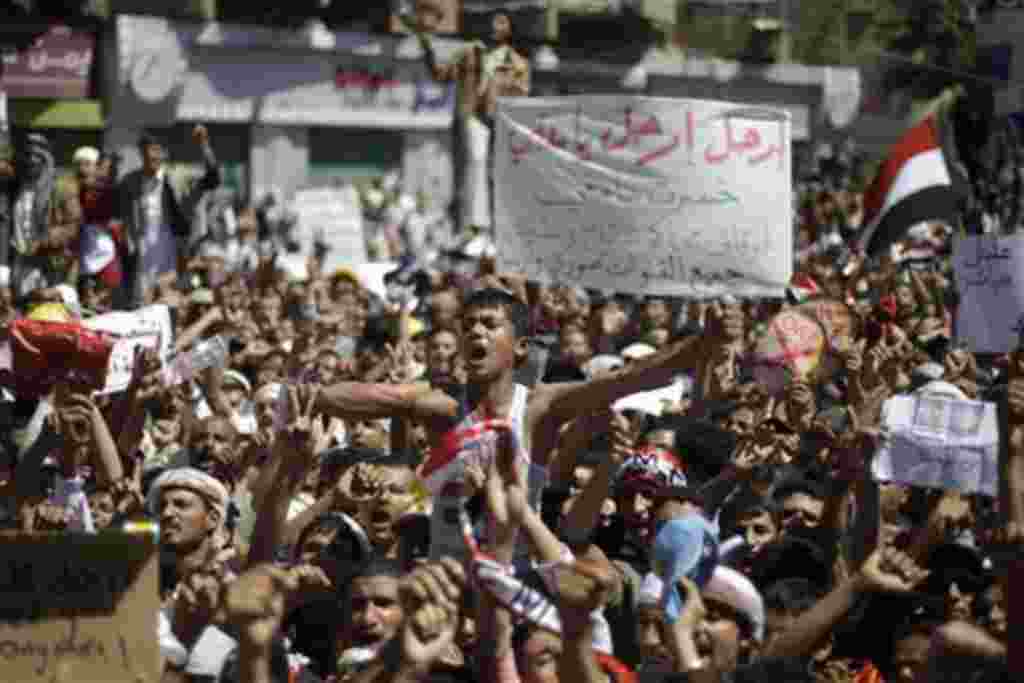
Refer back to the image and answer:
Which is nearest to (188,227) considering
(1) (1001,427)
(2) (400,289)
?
(2) (400,289)

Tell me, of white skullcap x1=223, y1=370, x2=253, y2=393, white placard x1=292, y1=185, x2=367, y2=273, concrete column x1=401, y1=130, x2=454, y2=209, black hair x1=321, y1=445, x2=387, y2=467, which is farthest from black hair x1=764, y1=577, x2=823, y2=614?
concrete column x1=401, y1=130, x2=454, y2=209

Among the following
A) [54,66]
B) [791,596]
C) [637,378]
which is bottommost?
[54,66]

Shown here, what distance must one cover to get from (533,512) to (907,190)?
352 inches

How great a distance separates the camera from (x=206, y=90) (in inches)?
1352

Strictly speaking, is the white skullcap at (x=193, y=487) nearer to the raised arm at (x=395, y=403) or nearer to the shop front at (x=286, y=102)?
the raised arm at (x=395, y=403)

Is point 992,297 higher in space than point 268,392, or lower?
higher

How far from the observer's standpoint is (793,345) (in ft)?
34.9

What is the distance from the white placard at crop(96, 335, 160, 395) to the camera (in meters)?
8.51

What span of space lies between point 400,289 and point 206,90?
67.5 feet

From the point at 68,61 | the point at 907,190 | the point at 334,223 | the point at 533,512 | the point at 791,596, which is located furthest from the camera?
the point at 68,61

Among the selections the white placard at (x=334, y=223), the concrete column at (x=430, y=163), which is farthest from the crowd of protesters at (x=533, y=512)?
the concrete column at (x=430, y=163)

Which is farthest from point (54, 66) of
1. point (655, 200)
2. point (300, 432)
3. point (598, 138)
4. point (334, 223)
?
point (300, 432)

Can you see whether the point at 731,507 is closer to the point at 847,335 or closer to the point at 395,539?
the point at 395,539

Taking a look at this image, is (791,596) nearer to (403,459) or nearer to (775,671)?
(775,671)
